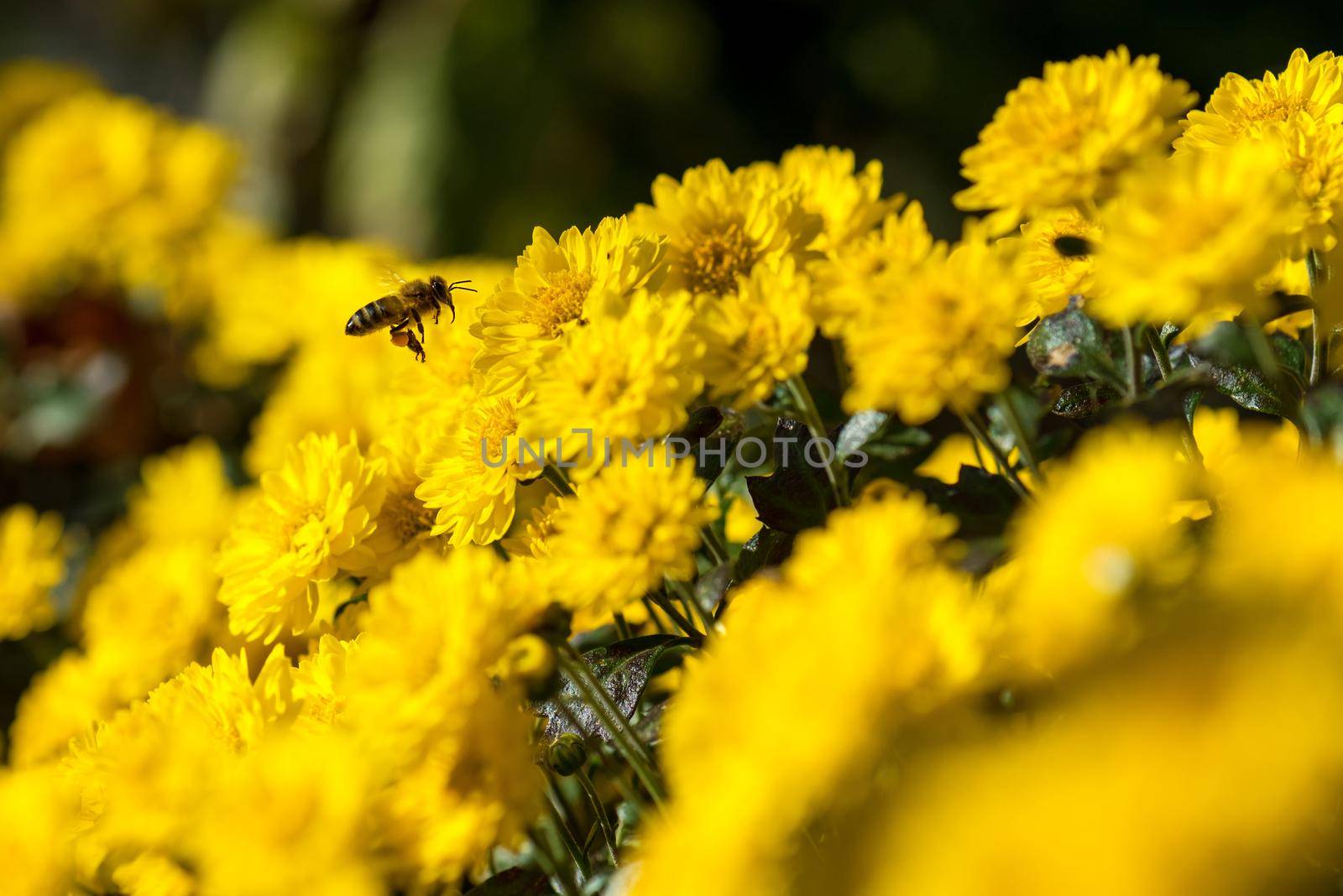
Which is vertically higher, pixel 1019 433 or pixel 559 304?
pixel 559 304

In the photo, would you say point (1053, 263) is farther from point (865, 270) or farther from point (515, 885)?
point (515, 885)

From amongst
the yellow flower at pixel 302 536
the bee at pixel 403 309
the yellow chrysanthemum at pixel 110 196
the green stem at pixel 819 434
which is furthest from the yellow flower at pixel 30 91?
the green stem at pixel 819 434

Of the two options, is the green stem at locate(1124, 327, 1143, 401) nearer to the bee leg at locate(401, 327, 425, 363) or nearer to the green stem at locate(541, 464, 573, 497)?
the green stem at locate(541, 464, 573, 497)

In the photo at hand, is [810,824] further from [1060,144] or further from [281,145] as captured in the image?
[281,145]

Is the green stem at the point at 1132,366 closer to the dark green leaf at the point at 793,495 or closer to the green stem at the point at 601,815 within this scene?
the dark green leaf at the point at 793,495

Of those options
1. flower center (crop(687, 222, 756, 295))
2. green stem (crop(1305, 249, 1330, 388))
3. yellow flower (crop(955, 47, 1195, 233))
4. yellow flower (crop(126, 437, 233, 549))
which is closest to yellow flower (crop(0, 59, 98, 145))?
yellow flower (crop(126, 437, 233, 549))

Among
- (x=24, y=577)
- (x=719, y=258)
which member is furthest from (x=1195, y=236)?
(x=24, y=577)
